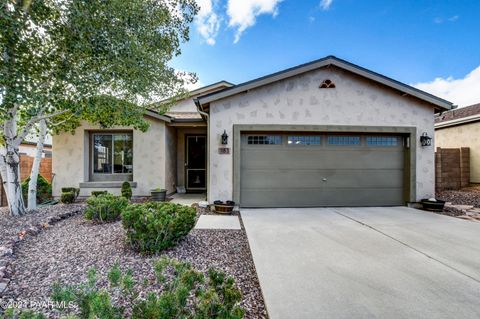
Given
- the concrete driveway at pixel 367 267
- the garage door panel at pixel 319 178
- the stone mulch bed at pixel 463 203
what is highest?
the garage door panel at pixel 319 178

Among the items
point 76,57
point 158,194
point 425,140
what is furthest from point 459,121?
point 76,57

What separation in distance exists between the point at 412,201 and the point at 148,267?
26.9ft

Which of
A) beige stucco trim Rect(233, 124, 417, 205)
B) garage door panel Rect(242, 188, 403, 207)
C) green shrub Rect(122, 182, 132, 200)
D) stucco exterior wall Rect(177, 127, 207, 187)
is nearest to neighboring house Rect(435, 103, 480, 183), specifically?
beige stucco trim Rect(233, 124, 417, 205)

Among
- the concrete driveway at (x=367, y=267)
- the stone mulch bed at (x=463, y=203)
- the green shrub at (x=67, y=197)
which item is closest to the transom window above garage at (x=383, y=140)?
the stone mulch bed at (x=463, y=203)

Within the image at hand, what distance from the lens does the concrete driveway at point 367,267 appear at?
253 centimetres

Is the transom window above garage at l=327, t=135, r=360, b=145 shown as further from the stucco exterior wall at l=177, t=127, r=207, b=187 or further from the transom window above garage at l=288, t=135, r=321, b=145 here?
the stucco exterior wall at l=177, t=127, r=207, b=187

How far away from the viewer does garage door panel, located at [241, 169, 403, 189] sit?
7.61 meters

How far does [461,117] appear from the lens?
1212cm

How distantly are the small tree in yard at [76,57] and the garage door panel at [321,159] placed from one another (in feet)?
12.4

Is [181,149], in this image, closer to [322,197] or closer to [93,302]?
[322,197]

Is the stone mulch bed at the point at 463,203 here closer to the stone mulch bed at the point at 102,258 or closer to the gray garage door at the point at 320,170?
the gray garage door at the point at 320,170

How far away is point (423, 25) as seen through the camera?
9.92 m

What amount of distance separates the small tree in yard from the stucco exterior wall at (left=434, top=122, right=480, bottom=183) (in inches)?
549

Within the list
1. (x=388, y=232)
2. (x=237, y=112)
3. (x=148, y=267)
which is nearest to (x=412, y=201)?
(x=388, y=232)
